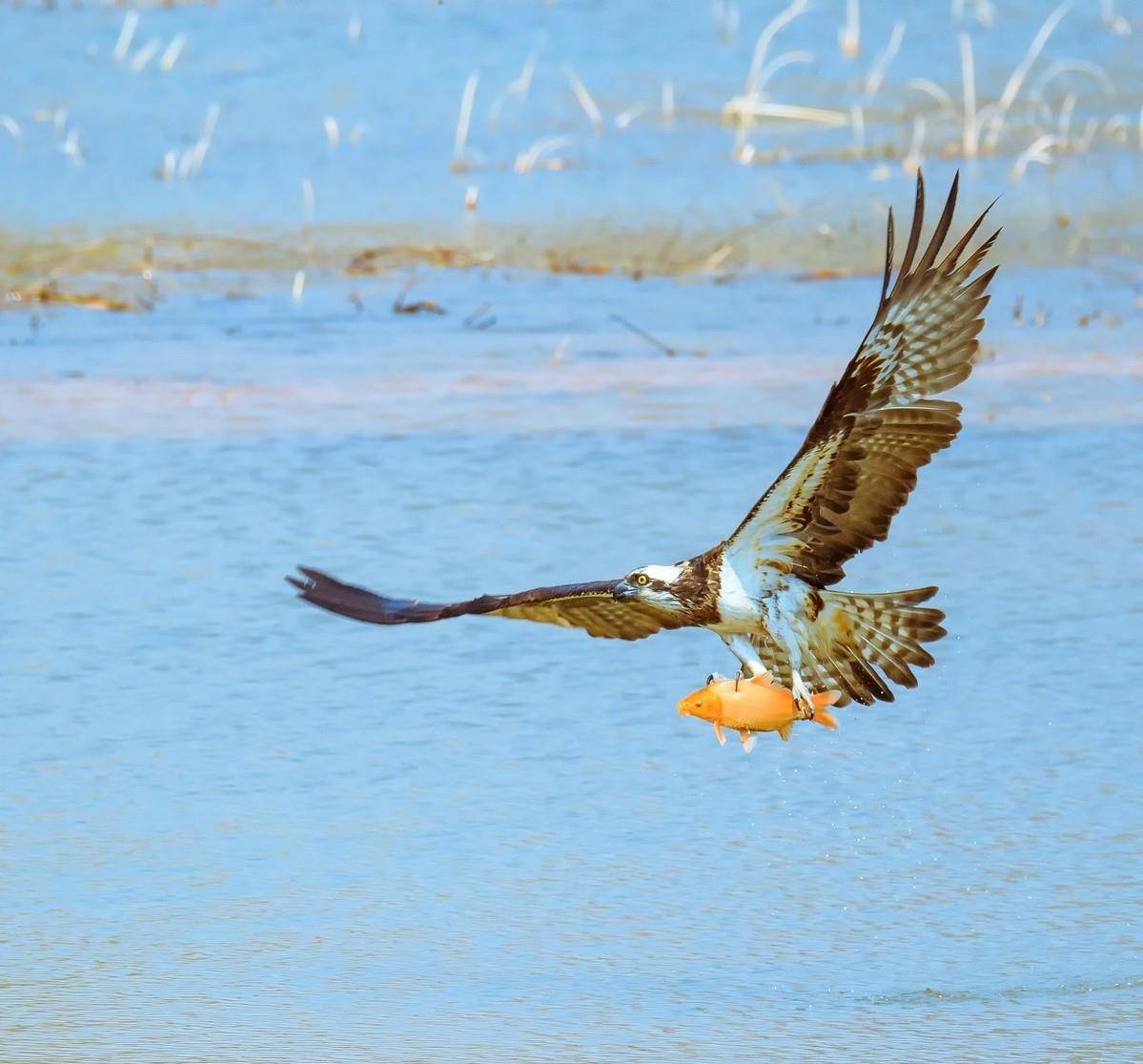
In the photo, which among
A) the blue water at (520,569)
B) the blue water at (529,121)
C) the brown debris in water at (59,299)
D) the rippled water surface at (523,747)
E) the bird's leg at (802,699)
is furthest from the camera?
the blue water at (529,121)

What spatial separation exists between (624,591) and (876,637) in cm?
61

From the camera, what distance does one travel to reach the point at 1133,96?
1627 cm

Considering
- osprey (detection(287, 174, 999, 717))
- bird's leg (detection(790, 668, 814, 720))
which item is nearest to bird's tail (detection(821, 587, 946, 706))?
osprey (detection(287, 174, 999, 717))

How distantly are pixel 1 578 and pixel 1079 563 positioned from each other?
11.7 ft

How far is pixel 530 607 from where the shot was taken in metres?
6.59

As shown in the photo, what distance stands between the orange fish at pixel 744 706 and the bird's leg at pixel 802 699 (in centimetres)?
1

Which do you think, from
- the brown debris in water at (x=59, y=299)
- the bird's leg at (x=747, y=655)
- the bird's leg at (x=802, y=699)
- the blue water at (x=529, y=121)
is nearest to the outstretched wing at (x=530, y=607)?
the bird's leg at (x=747, y=655)

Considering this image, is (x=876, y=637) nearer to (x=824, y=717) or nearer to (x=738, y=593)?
(x=824, y=717)

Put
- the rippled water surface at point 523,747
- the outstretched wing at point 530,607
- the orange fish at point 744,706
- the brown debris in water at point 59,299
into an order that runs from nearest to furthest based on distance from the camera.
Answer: the rippled water surface at point 523,747, the orange fish at point 744,706, the outstretched wing at point 530,607, the brown debris in water at point 59,299

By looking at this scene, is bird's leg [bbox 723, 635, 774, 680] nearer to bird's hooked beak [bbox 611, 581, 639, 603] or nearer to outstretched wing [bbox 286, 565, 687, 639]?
outstretched wing [bbox 286, 565, 687, 639]

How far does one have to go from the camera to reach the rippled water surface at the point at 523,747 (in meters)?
5.62

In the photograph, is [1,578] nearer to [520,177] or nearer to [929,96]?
[520,177]

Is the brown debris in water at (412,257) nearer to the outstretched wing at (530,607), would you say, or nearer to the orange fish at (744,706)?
the outstretched wing at (530,607)

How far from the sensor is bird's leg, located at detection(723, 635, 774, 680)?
251 inches
